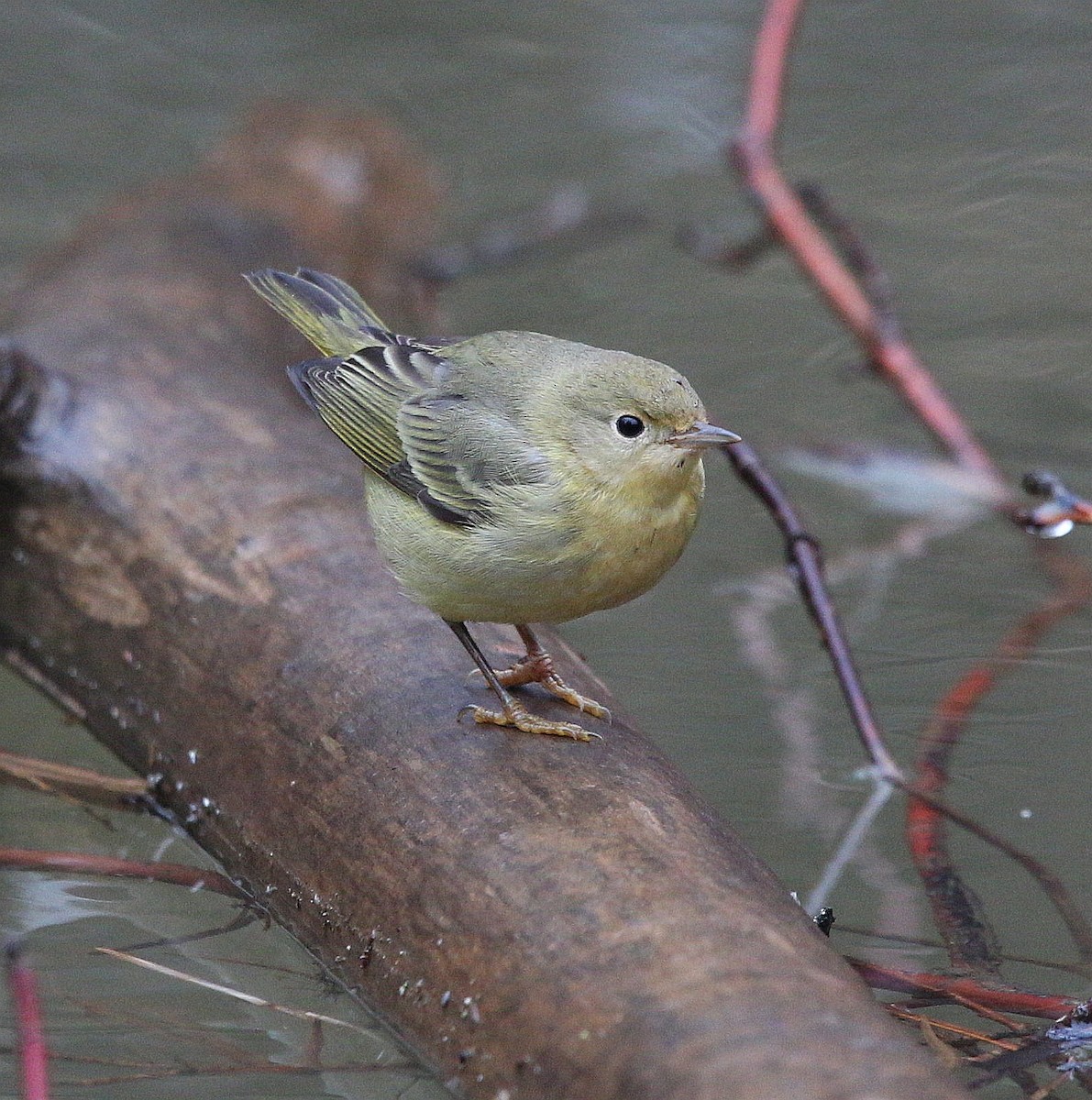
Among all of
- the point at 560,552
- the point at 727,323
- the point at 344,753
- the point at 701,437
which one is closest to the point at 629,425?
the point at 701,437

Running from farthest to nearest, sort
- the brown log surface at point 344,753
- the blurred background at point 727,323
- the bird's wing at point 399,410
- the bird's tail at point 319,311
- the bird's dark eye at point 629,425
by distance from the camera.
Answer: the bird's tail at point 319,311, the blurred background at point 727,323, the bird's wing at point 399,410, the bird's dark eye at point 629,425, the brown log surface at point 344,753

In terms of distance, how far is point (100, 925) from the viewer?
387cm

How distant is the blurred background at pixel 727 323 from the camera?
3.87 meters

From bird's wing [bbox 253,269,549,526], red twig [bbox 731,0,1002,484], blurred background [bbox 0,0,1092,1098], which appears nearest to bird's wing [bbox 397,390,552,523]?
bird's wing [bbox 253,269,549,526]

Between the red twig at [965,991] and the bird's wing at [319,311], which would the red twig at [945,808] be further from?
the bird's wing at [319,311]

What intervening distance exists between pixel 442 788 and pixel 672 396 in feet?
3.36

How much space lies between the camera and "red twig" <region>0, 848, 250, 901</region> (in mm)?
3895

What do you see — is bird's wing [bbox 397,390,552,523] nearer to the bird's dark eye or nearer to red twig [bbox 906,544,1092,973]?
the bird's dark eye

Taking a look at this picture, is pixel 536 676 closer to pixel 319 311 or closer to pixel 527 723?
pixel 527 723

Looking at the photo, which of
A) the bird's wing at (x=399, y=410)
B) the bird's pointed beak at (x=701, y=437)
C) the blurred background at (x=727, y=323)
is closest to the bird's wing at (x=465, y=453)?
the bird's wing at (x=399, y=410)

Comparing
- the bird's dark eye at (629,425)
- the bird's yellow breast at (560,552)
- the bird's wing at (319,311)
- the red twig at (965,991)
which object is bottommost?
the red twig at (965,991)

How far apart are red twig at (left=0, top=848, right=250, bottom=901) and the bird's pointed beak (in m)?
1.59

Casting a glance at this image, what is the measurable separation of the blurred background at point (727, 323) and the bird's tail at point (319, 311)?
1.44 metres

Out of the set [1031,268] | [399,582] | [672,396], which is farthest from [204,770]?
[1031,268]
